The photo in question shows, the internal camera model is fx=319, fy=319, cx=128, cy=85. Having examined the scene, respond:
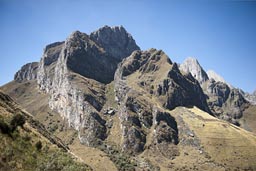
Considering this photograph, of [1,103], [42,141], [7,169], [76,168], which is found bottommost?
[7,169]

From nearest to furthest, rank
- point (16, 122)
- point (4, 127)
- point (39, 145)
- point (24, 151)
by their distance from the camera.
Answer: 1. point (24, 151)
2. point (4, 127)
3. point (39, 145)
4. point (16, 122)

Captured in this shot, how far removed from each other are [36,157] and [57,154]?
7.76 metres

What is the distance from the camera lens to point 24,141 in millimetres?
85500

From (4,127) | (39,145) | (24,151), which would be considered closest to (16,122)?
(4,127)

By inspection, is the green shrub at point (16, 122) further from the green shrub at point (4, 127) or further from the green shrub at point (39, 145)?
the green shrub at point (39, 145)

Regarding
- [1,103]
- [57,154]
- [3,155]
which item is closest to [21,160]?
[3,155]

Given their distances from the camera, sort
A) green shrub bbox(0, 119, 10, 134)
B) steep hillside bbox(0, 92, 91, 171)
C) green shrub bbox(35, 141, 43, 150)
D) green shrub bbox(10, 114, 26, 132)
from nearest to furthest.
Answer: steep hillside bbox(0, 92, 91, 171) < green shrub bbox(0, 119, 10, 134) < green shrub bbox(10, 114, 26, 132) < green shrub bbox(35, 141, 43, 150)

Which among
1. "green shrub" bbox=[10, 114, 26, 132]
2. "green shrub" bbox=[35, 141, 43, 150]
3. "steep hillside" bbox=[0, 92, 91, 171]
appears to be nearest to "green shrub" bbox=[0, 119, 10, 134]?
"steep hillside" bbox=[0, 92, 91, 171]

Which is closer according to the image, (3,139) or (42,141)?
(3,139)

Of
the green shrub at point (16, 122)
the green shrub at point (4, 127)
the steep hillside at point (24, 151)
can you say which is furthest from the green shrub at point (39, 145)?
the green shrub at point (4, 127)

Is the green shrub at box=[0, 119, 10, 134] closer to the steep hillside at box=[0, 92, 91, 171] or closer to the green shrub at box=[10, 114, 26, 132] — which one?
the steep hillside at box=[0, 92, 91, 171]

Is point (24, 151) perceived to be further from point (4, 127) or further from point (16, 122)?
point (16, 122)

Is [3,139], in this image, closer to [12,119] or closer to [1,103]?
[12,119]

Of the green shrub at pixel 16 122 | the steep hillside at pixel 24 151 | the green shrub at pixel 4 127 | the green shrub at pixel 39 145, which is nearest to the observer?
the steep hillside at pixel 24 151
